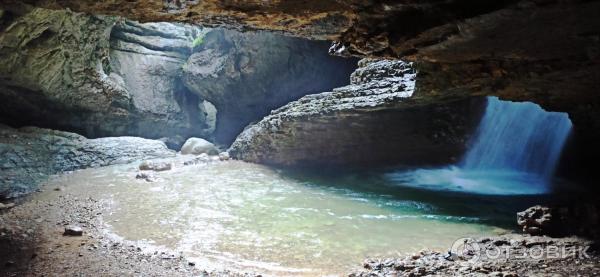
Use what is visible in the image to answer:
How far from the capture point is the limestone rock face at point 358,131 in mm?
11430

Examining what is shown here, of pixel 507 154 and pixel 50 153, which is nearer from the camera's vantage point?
pixel 50 153

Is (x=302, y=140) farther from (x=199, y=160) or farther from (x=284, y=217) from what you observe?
(x=284, y=217)

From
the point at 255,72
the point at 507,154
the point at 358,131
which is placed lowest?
the point at 358,131

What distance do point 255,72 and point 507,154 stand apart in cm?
1044

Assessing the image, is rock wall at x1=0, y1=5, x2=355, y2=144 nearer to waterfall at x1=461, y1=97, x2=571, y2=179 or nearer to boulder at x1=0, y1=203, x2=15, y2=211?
boulder at x1=0, y1=203, x2=15, y2=211

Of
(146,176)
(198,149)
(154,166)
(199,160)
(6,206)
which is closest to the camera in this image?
(6,206)

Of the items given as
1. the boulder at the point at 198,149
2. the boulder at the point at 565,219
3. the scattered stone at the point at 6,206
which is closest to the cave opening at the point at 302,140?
the boulder at the point at 565,219

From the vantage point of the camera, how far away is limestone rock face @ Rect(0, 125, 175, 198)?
905 centimetres

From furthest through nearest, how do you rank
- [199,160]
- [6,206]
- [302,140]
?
[199,160] < [302,140] < [6,206]

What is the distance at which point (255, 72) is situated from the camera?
1678 cm

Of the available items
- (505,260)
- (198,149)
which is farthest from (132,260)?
(198,149)

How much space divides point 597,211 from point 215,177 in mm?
9034

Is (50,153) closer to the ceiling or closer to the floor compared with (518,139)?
closer to the floor

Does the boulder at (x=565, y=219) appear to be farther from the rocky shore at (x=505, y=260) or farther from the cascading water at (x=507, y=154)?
the cascading water at (x=507, y=154)
